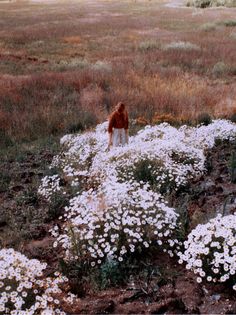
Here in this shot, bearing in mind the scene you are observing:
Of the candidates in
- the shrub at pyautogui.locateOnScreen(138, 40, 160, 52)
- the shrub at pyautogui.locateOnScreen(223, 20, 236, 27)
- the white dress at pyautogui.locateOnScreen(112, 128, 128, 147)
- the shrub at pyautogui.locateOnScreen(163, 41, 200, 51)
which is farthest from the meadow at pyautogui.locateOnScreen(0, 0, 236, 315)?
the shrub at pyautogui.locateOnScreen(223, 20, 236, 27)

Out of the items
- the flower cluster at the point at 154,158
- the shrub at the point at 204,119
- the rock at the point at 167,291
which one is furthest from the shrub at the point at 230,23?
the rock at the point at 167,291

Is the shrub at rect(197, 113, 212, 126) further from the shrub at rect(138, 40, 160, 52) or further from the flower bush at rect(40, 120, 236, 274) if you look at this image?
the shrub at rect(138, 40, 160, 52)

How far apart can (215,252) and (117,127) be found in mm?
A: 5569

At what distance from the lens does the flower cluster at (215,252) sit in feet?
16.4

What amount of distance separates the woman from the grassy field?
3.34 metres

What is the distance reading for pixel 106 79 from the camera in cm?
1872

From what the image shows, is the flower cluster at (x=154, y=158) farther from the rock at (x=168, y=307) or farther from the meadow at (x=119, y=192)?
the rock at (x=168, y=307)

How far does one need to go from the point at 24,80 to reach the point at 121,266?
14.2 meters

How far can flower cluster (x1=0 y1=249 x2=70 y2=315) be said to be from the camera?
4.54 m

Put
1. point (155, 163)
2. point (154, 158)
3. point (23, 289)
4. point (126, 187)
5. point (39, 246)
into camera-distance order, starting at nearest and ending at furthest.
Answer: point (23, 289) < point (39, 246) < point (126, 187) < point (155, 163) < point (154, 158)

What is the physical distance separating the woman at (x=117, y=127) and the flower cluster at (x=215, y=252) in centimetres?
498

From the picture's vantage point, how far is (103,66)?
71.8ft

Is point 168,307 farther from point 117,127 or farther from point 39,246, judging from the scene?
point 117,127

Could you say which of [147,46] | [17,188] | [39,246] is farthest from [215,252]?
[147,46]
